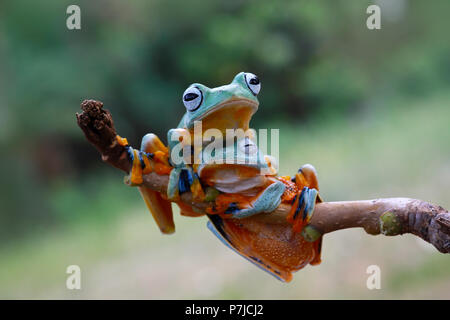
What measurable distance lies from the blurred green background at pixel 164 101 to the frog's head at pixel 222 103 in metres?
2.02

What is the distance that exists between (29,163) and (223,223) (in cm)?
309

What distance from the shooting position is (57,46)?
374 centimetres

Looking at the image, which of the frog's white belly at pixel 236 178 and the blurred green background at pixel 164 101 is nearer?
the frog's white belly at pixel 236 178

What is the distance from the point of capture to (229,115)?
3.34 ft

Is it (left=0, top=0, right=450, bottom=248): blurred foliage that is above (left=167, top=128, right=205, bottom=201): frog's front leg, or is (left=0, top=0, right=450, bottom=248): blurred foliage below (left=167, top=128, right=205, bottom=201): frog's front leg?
above

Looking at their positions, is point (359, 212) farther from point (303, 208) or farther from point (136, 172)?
point (136, 172)

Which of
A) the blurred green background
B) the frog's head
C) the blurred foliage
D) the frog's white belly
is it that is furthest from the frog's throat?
the blurred foliage

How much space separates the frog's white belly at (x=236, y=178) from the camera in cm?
101

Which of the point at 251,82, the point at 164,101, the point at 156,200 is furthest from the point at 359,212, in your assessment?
the point at 164,101

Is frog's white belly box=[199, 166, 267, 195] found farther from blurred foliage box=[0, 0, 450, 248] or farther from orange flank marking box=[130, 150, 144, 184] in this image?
blurred foliage box=[0, 0, 450, 248]

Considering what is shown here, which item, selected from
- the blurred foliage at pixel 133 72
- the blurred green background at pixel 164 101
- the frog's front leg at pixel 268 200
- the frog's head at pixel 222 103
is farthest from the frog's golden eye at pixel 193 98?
the blurred foliage at pixel 133 72

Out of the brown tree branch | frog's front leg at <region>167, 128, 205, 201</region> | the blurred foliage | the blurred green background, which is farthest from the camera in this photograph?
the blurred foliage

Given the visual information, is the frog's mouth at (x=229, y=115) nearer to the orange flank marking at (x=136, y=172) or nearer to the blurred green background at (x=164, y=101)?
the orange flank marking at (x=136, y=172)

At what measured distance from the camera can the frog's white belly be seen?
3.32 feet
